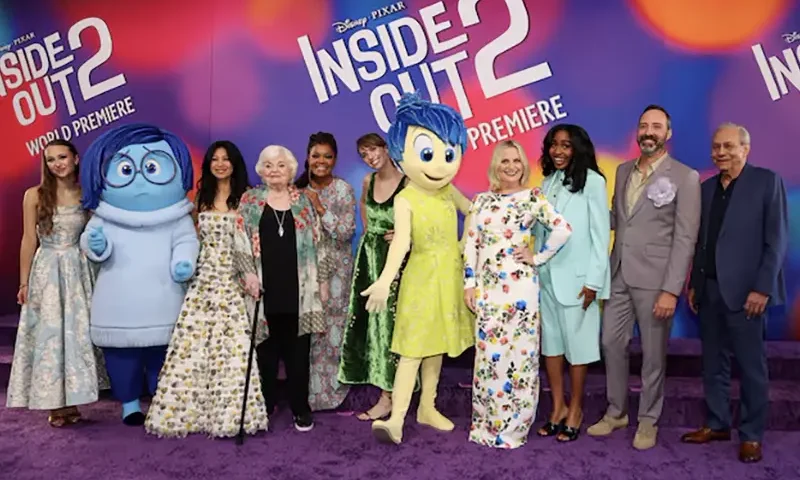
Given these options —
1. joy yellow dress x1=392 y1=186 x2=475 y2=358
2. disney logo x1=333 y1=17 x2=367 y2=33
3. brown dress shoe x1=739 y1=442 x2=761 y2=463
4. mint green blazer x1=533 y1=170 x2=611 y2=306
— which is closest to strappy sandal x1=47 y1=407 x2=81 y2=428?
joy yellow dress x1=392 y1=186 x2=475 y2=358

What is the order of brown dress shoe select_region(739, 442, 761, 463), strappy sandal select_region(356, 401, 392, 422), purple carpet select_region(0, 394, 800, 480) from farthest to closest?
1. strappy sandal select_region(356, 401, 392, 422)
2. brown dress shoe select_region(739, 442, 761, 463)
3. purple carpet select_region(0, 394, 800, 480)

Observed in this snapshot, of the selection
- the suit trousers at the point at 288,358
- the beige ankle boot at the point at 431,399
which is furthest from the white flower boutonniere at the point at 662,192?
the suit trousers at the point at 288,358

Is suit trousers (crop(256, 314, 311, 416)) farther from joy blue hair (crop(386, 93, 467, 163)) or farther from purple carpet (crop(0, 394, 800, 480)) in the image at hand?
joy blue hair (crop(386, 93, 467, 163))

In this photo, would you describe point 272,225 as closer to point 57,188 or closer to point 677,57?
point 57,188

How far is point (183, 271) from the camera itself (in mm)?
3455

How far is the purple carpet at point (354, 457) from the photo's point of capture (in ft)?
9.93

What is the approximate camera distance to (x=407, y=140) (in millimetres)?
3371

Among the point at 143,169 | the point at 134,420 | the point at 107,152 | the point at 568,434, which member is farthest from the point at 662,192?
the point at 134,420

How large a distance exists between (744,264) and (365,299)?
1.84m

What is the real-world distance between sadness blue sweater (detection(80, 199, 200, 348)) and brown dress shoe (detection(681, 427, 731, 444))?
2.60 metres

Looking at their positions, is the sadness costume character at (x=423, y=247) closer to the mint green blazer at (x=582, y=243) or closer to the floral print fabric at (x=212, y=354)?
the mint green blazer at (x=582, y=243)

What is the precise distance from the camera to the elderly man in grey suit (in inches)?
126

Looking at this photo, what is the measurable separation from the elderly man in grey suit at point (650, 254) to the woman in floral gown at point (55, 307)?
2656 mm

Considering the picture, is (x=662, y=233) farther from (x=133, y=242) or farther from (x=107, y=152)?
(x=107, y=152)
